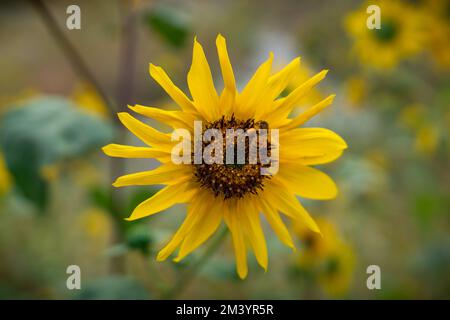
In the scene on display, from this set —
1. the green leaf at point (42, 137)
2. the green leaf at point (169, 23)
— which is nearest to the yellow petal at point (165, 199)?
the green leaf at point (42, 137)

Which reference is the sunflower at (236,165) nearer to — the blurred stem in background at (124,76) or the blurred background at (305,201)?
the blurred background at (305,201)

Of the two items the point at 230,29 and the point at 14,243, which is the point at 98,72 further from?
the point at 14,243

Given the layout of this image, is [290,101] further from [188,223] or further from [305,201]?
[305,201]

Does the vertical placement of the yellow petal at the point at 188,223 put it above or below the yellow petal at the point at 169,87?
below

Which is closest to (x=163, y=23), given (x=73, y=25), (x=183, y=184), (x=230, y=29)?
(x=73, y=25)

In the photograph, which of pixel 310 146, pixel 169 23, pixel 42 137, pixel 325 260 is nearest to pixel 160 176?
pixel 310 146

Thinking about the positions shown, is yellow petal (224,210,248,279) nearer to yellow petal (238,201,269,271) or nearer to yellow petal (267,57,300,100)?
yellow petal (238,201,269,271)

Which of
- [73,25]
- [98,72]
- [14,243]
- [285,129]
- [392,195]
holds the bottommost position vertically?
[14,243]
